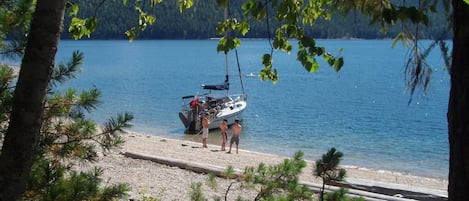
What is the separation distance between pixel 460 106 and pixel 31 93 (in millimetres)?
2129

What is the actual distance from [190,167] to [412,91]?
9.93 meters

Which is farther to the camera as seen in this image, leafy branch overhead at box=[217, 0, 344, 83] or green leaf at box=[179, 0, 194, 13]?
green leaf at box=[179, 0, 194, 13]

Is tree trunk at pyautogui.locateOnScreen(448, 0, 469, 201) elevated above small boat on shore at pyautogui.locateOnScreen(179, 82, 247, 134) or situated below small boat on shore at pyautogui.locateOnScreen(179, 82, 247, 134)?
above

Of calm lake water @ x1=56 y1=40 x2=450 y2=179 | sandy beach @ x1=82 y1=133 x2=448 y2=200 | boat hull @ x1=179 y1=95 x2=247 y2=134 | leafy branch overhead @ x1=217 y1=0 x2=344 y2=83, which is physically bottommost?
calm lake water @ x1=56 y1=40 x2=450 y2=179

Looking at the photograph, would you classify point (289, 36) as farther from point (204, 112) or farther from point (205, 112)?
point (204, 112)

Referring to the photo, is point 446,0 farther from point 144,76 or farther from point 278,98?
point 144,76

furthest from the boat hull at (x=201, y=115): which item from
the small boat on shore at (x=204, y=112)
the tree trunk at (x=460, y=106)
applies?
the tree trunk at (x=460, y=106)

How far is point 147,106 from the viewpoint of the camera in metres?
41.5

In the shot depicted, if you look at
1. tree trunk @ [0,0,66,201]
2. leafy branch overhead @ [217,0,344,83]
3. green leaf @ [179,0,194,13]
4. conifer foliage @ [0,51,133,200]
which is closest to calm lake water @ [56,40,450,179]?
leafy branch overhead @ [217,0,344,83]

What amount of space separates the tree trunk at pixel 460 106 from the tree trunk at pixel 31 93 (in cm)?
196

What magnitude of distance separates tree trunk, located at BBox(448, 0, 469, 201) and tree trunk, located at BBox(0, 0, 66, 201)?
6.45ft

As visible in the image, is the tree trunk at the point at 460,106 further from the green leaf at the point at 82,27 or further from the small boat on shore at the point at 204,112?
the small boat on shore at the point at 204,112

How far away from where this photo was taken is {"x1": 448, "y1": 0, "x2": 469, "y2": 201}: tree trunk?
2641mm

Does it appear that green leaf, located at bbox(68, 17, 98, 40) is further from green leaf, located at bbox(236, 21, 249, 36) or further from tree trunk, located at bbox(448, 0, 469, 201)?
tree trunk, located at bbox(448, 0, 469, 201)
